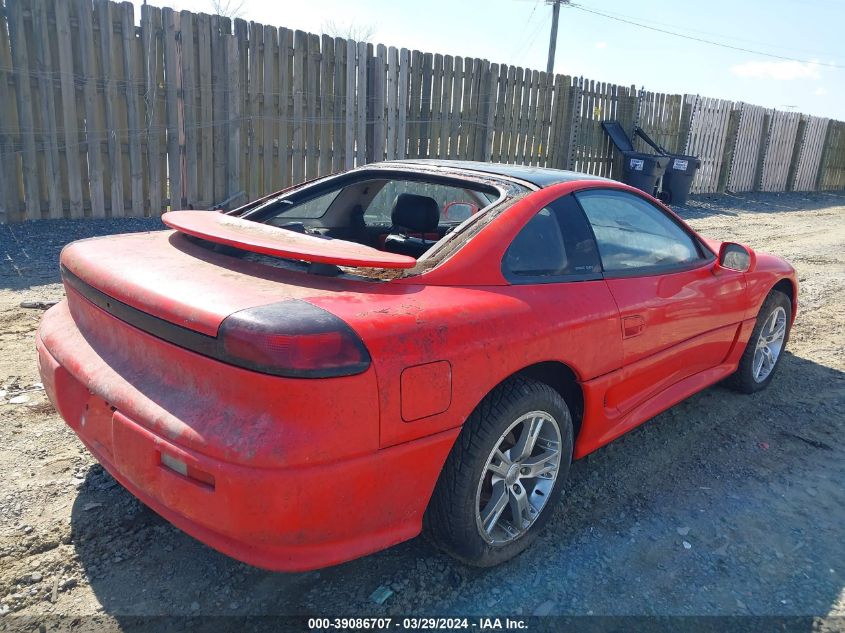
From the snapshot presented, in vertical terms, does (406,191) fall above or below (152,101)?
below

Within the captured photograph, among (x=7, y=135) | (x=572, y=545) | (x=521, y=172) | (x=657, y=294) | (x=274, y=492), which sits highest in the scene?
(x=521, y=172)

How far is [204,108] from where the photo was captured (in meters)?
8.33

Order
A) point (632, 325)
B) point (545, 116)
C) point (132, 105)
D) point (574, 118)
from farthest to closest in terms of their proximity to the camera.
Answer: point (574, 118)
point (545, 116)
point (132, 105)
point (632, 325)

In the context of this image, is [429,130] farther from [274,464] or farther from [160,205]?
[274,464]

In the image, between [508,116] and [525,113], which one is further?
[525,113]

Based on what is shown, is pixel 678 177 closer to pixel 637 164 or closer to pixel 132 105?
pixel 637 164

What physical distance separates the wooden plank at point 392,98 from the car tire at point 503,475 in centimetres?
808

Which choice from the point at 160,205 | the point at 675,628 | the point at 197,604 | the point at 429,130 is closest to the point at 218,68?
the point at 160,205

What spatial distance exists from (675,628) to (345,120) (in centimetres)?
859

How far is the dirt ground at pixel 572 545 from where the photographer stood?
2.33 meters

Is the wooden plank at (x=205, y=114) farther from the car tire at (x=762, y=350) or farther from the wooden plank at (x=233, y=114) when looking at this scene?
the car tire at (x=762, y=350)

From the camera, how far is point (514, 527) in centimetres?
259

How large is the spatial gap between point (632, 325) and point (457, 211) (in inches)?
50.7

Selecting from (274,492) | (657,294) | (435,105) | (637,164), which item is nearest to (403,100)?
(435,105)
